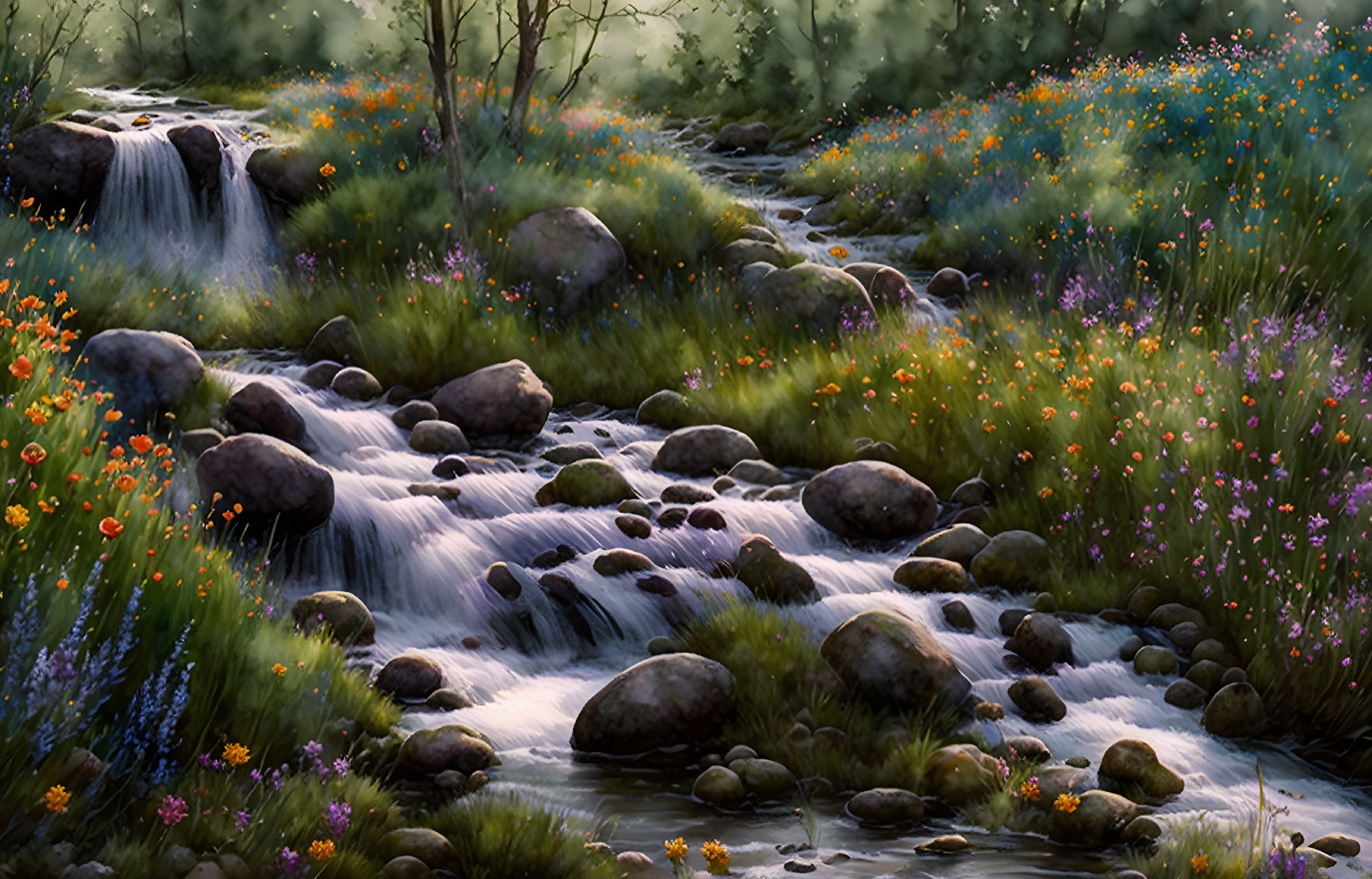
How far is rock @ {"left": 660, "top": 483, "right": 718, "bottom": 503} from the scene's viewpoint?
22.2 feet

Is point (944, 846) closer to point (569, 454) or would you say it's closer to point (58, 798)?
point (58, 798)

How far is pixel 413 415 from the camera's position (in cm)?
771

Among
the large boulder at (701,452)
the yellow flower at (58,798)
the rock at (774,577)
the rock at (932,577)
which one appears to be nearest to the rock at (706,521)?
the rock at (774,577)

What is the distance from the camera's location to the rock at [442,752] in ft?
13.2

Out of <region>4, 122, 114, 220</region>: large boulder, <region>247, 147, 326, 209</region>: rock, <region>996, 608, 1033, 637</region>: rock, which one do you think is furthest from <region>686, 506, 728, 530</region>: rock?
<region>4, 122, 114, 220</region>: large boulder

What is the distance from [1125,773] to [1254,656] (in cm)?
111

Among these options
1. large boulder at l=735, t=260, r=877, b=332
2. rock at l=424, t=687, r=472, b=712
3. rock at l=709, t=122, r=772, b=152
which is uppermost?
rock at l=709, t=122, r=772, b=152

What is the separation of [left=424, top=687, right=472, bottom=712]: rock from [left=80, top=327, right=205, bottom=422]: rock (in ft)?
9.12

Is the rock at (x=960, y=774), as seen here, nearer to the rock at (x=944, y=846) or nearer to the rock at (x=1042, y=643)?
the rock at (x=944, y=846)

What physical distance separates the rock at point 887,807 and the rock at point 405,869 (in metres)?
1.53

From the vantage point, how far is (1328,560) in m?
4.91

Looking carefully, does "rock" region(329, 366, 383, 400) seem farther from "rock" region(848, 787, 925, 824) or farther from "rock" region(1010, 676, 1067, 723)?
"rock" region(848, 787, 925, 824)

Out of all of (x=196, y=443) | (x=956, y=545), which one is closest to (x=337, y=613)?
(x=196, y=443)

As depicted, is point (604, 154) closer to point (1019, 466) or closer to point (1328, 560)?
point (1019, 466)
